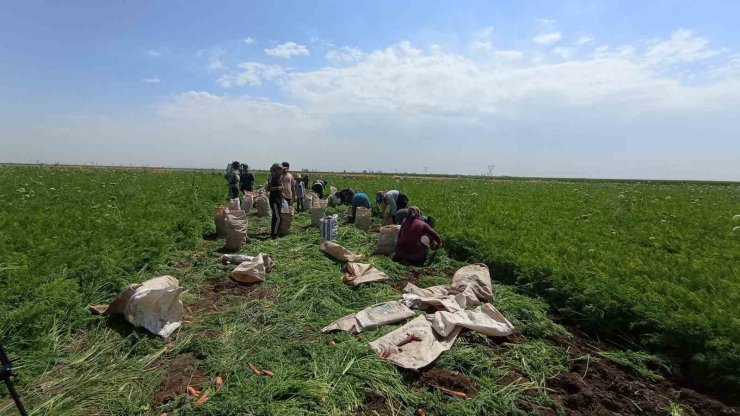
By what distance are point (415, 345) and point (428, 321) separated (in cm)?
53

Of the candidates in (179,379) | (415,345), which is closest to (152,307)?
(179,379)

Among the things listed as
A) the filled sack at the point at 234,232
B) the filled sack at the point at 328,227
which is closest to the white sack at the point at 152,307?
the filled sack at the point at 234,232

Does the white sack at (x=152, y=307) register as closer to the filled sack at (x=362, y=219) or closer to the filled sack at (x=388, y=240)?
the filled sack at (x=388, y=240)

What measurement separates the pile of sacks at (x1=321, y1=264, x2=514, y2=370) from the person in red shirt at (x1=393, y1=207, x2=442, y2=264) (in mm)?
2016

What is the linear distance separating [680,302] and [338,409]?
15.0 feet

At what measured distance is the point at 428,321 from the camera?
4578 millimetres

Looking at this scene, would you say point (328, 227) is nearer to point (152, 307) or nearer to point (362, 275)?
point (362, 275)

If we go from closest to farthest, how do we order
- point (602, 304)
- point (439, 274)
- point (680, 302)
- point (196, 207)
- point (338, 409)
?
point (338, 409), point (680, 302), point (602, 304), point (439, 274), point (196, 207)

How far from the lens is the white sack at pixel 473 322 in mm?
4410

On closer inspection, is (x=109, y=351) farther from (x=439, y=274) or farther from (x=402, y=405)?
(x=439, y=274)

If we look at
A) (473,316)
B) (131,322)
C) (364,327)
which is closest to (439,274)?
(473,316)

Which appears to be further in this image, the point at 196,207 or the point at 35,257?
the point at 196,207

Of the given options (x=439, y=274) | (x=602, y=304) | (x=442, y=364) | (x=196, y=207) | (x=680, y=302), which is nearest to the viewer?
(x=442, y=364)

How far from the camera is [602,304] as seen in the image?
5238 mm
